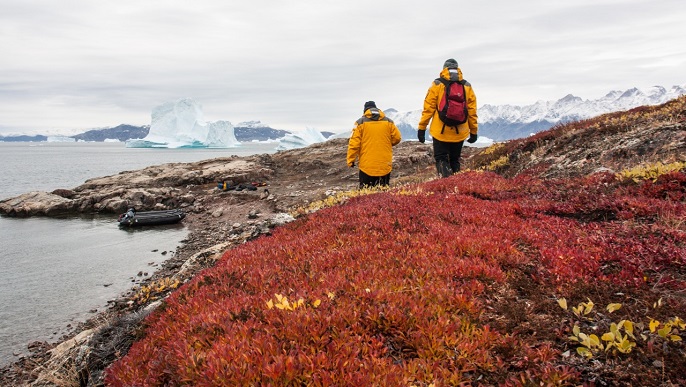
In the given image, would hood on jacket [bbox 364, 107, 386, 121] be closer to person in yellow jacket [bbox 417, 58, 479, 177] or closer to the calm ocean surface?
person in yellow jacket [bbox 417, 58, 479, 177]

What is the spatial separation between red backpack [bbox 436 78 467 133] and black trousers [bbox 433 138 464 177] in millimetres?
1160

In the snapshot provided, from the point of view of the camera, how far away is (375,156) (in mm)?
14312

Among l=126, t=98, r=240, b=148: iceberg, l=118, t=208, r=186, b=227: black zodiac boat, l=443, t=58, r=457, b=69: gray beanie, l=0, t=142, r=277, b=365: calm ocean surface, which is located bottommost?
l=0, t=142, r=277, b=365: calm ocean surface

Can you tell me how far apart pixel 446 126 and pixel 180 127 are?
158956 mm

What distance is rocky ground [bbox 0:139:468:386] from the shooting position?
6078 mm

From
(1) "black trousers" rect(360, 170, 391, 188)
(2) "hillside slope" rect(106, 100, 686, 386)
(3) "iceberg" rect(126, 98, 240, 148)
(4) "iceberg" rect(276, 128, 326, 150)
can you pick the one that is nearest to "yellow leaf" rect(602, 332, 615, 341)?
(2) "hillside slope" rect(106, 100, 686, 386)

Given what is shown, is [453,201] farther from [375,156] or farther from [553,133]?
[553,133]

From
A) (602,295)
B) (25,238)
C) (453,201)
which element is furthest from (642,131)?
(25,238)

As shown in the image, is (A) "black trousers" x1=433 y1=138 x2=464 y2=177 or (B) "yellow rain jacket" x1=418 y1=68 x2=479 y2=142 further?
(A) "black trousers" x1=433 y1=138 x2=464 y2=177

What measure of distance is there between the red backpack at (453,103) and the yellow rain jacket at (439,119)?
17 centimetres

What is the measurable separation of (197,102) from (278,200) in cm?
14135

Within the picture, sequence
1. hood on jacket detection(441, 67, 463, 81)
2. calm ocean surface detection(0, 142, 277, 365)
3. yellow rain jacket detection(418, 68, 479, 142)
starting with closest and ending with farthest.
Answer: calm ocean surface detection(0, 142, 277, 365)
hood on jacket detection(441, 67, 463, 81)
yellow rain jacket detection(418, 68, 479, 142)

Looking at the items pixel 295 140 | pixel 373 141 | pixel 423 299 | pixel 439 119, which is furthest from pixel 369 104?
pixel 295 140

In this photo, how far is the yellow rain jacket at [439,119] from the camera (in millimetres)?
13344
